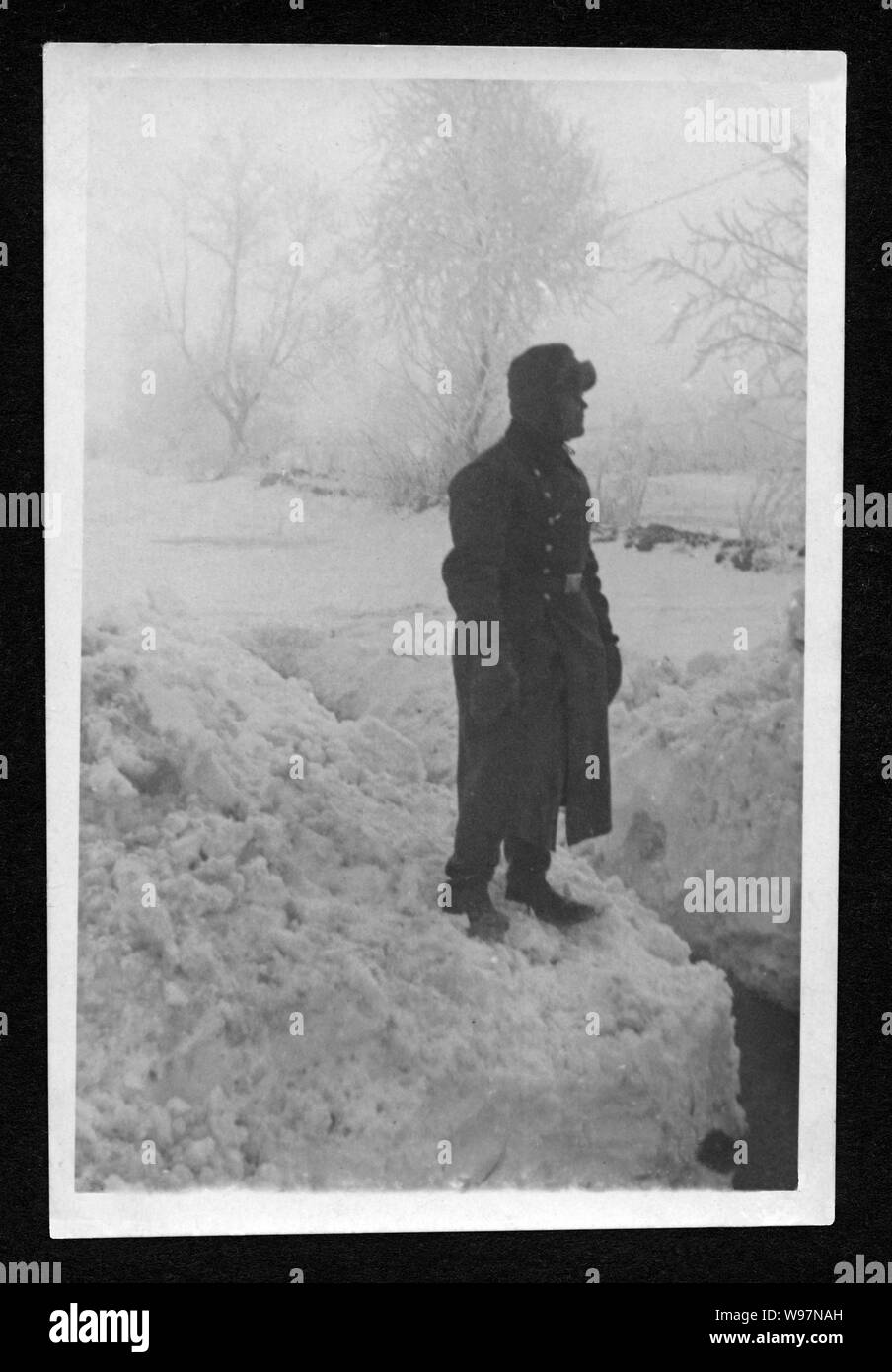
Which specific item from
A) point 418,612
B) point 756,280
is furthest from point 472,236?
point 418,612

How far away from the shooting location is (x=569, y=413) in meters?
1.37

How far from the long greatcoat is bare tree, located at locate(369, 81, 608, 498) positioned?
0.08 metres

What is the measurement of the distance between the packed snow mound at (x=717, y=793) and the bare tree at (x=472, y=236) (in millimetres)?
445

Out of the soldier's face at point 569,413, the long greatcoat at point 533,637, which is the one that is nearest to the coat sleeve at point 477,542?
the long greatcoat at point 533,637

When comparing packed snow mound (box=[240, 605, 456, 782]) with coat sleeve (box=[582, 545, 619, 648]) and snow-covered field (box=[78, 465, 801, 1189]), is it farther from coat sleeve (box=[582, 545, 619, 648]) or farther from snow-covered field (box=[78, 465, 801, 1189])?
coat sleeve (box=[582, 545, 619, 648])

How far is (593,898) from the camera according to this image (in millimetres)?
1392

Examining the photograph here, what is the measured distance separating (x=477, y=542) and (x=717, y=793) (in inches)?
18.7

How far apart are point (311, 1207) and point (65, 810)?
2.04ft

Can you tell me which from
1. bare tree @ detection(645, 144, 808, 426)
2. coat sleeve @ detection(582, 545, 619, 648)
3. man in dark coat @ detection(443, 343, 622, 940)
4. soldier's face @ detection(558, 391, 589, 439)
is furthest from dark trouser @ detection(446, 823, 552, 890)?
bare tree @ detection(645, 144, 808, 426)

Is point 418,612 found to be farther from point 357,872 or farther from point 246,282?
point 246,282

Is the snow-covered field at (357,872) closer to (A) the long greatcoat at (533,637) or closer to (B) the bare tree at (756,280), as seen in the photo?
(A) the long greatcoat at (533,637)

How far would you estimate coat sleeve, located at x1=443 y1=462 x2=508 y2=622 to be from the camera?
1.35m

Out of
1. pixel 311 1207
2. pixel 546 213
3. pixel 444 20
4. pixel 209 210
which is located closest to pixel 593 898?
pixel 311 1207
